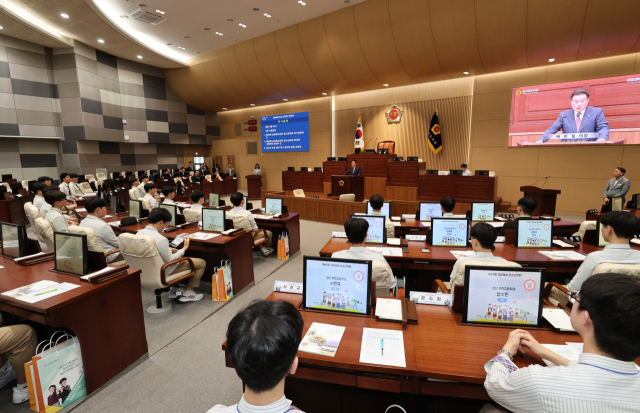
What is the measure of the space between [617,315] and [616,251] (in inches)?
75.2

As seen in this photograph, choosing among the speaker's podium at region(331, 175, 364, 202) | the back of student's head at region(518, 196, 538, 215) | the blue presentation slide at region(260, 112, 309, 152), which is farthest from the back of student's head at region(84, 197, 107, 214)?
the blue presentation slide at region(260, 112, 309, 152)

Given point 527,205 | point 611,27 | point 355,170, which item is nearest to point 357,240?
point 527,205

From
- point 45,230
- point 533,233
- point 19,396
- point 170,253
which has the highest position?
point 45,230

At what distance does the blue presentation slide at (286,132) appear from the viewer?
45.3 feet

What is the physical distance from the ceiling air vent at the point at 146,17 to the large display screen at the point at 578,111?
10.9m

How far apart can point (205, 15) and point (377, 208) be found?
27.2 feet

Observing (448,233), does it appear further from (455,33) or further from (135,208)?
(455,33)

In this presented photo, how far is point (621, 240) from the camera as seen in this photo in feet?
8.02

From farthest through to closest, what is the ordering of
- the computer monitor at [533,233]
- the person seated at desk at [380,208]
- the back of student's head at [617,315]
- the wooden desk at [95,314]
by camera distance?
1. the person seated at desk at [380,208]
2. the computer monitor at [533,233]
3. the wooden desk at [95,314]
4. the back of student's head at [617,315]

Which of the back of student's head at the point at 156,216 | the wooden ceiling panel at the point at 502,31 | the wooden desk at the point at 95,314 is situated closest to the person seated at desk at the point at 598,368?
the wooden desk at the point at 95,314

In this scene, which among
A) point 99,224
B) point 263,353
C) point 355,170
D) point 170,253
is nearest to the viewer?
point 263,353

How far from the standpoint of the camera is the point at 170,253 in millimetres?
3412

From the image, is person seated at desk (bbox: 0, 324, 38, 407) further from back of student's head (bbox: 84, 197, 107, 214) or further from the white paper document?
the white paper document

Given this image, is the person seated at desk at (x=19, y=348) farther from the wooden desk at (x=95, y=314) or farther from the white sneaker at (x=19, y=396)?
the wooden desk at (x=95, y=314)
